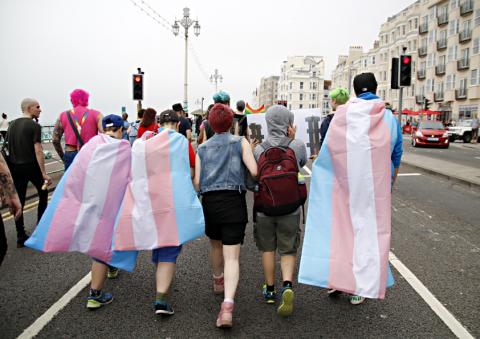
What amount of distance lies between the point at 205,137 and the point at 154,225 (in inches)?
105

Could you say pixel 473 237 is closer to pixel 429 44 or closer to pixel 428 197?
pixel 428 197

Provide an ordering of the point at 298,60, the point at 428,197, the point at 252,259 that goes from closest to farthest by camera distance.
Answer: the point at 252,259, the point at 428,197, the point at 298,60

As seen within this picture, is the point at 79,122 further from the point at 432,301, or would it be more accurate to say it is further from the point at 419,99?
the point at 419,99

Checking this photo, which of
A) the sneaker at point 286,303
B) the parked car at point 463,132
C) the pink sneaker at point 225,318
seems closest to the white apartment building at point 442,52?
the parked car at point 463,132

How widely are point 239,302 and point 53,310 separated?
5.29 feet

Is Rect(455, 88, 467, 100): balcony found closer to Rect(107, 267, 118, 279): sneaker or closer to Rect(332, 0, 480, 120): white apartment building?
Rect(332, 0, 480, 120): white apartment building

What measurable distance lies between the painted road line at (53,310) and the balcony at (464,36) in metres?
51.2

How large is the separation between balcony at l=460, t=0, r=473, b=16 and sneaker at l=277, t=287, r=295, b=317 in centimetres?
5143

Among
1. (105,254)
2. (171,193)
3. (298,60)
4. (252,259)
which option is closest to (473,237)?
(252,259)

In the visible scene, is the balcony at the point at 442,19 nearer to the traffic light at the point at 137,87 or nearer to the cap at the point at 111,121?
the traffic light at the point at 137,87

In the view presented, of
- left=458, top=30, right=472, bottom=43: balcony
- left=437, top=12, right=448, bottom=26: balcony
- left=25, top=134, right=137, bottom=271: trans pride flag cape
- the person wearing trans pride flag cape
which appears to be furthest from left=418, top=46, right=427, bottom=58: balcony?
left=25, top=134, right=137, bottom=271: trans pride flag cape

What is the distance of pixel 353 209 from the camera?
342 centimetres

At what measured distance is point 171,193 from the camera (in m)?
3.55

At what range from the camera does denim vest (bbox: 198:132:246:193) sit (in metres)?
3.63
